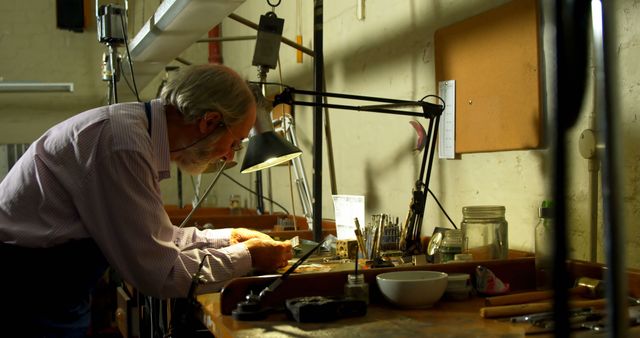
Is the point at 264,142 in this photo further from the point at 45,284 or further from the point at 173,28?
the point at 173,28

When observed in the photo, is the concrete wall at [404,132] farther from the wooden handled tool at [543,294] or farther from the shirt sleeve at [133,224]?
the shirt sleeve at [133,224]

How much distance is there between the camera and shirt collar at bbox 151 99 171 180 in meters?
1.69

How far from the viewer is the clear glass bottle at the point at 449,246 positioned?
175cm

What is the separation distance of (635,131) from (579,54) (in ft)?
4.01

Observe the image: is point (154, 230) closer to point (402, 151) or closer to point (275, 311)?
point (275, 311)

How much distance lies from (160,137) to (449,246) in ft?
2.61

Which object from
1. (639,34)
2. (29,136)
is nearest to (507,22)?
(639,34)

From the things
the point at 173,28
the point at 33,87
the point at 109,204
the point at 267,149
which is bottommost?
Result: the point at 109,204

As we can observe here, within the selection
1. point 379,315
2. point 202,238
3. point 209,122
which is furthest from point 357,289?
point 202,238

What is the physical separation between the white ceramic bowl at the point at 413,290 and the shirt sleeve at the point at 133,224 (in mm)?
450

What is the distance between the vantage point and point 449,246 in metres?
1.76

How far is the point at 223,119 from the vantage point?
1757 mm

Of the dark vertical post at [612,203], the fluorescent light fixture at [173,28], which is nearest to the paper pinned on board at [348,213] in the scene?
the fluorescent light fixture at [173,28]

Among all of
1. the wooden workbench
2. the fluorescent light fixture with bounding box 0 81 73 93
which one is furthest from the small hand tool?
the fluorescent light fixture with bounding box 0 81 73 93
